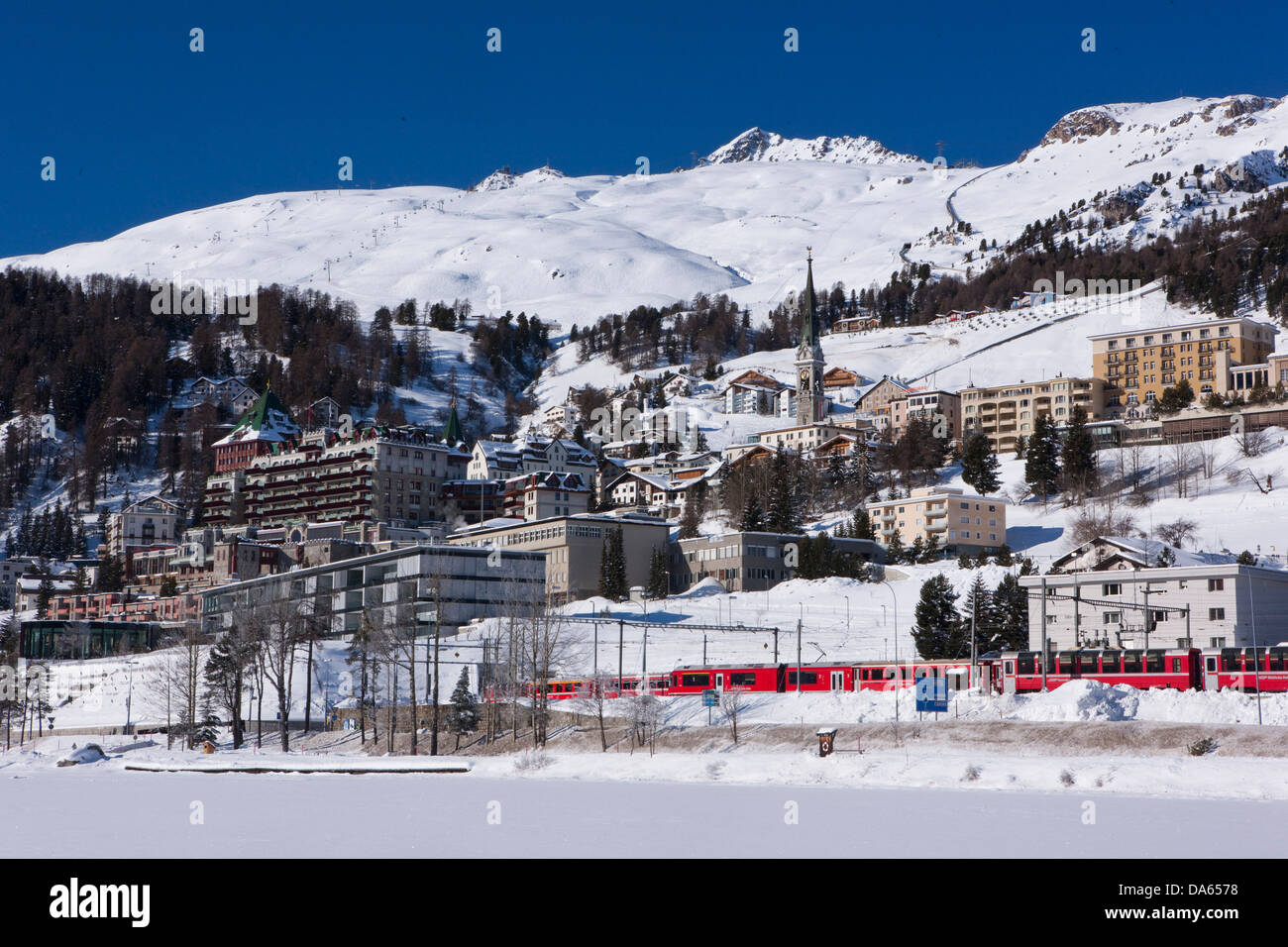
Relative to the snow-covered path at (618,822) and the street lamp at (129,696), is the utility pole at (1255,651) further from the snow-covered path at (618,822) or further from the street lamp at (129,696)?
the street lamp at (129,696)

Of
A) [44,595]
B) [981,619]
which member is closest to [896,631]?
[981,619]

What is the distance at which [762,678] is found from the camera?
66.9 metres

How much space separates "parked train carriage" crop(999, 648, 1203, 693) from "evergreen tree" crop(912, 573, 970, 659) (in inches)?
493

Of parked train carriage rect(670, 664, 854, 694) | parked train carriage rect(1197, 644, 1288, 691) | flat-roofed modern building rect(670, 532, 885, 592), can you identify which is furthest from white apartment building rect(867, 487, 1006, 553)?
parked train carriage rect(1197, 644, 1288, 691)

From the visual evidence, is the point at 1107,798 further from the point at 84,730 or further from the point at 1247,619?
the point at 84,730

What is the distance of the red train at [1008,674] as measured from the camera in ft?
188

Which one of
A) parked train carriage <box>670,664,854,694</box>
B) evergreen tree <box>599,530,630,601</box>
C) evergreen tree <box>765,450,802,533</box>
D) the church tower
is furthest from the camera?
the church tower

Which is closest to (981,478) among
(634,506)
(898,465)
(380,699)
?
(898,465)

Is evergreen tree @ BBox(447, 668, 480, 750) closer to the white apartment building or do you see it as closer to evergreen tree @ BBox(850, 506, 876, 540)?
the white apartment building

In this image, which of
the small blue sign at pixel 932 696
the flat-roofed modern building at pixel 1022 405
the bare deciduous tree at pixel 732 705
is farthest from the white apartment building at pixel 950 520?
the small blue sign at pixel 932 696

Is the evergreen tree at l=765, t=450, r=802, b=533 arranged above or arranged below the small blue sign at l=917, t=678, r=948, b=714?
above

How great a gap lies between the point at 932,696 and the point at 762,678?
43.9ft

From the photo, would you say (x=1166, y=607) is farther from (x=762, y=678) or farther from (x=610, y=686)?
(x=610, y=686)

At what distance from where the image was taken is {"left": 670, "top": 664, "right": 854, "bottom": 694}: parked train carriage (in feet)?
213
